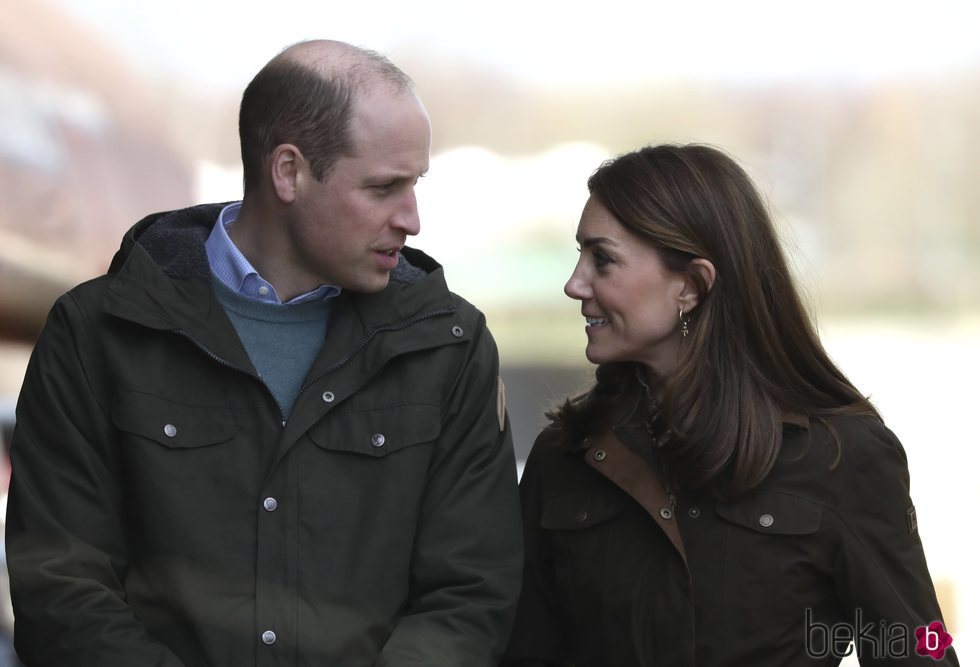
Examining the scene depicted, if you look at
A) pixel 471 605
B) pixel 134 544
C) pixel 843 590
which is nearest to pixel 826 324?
pixel 843 590

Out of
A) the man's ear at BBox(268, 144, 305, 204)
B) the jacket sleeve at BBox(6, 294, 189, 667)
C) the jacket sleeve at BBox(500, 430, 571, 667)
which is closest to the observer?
the jacket sleeve at BBox(6, 294, 189, 667)

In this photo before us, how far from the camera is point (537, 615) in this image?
228cm

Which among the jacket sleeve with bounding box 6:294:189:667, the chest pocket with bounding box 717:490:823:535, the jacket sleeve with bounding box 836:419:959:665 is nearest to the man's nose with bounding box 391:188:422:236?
the jacket sleeve with bounding box 6:294:189:667

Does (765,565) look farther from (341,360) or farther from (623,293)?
(341,360)

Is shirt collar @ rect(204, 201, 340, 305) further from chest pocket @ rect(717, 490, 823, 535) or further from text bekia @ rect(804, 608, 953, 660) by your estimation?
text bekia @ rect(804, 608, 953, 660)

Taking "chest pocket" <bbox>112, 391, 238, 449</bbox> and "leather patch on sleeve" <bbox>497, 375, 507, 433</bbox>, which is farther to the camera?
"leather patch on sleeve" <bbox>497, 375, 507, 433</bbox>

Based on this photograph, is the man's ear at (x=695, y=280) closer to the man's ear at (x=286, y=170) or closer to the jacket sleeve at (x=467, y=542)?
the jacket sleeve at (x=467, y=542)

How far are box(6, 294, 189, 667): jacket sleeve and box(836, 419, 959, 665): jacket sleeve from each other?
42.1 inches

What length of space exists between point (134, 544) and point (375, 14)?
2.34 meters

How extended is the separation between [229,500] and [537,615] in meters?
0.60

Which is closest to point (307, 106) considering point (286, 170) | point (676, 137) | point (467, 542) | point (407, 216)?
point (286, 170)

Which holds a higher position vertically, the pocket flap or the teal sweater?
the teal sweater

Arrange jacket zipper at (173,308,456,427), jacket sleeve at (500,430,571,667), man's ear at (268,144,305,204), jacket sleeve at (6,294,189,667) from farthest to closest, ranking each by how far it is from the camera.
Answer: jacket sleeve at (500,430,571,667)
man's ear at (268,144,305,204)
jacket zipper at (173,308,456,427)
jacket sleeve at (6,294,189,667)

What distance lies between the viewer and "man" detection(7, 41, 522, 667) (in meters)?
1.97
